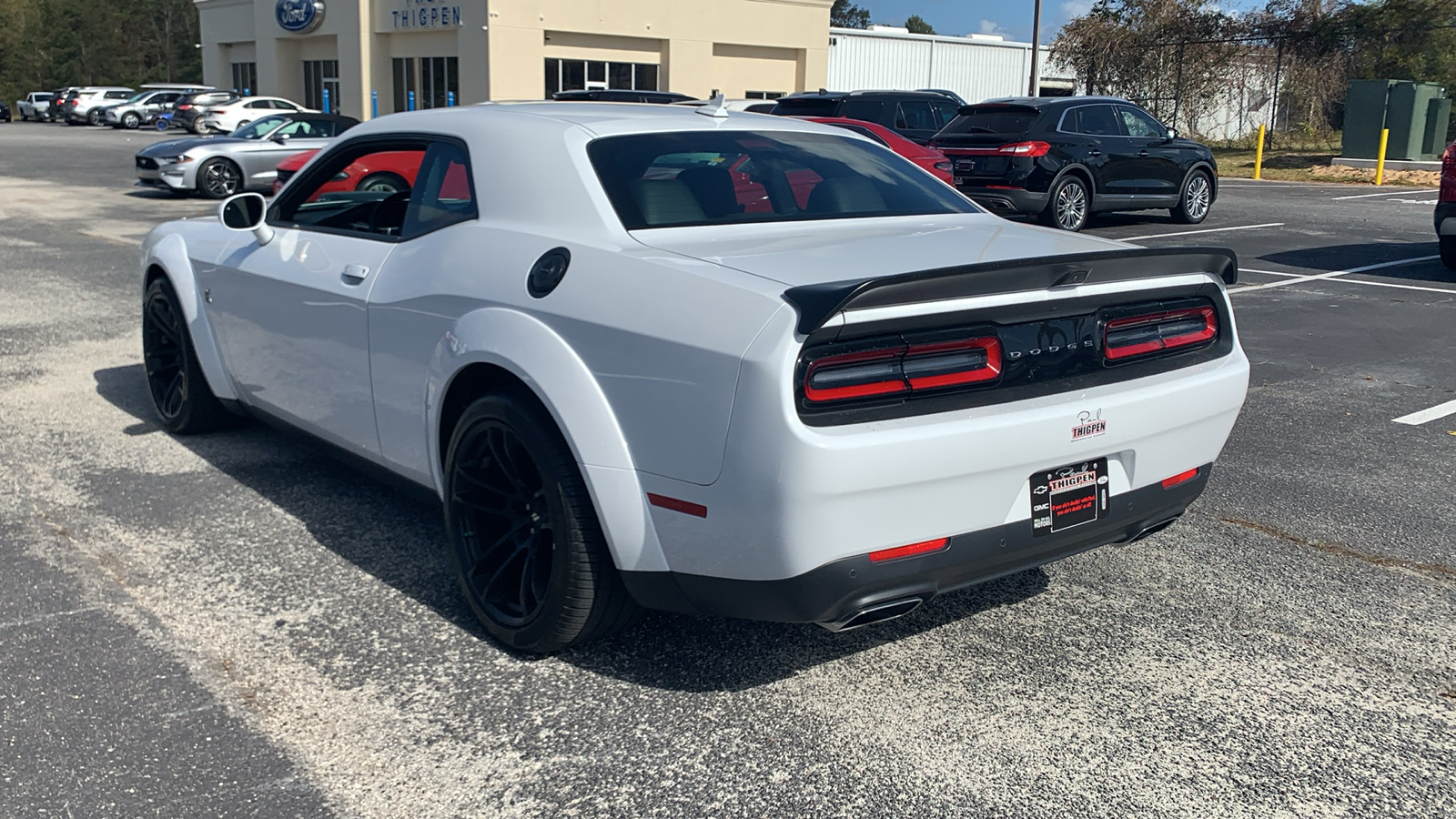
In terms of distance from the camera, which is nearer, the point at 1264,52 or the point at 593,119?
the point at 593,119

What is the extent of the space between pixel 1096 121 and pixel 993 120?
1.37m

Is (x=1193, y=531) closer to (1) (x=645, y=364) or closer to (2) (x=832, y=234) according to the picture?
(2) (x=832, y=234)

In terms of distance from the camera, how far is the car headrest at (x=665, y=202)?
3.73m

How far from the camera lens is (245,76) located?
5447 centimetres

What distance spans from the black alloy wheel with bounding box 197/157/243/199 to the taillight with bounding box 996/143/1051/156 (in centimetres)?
1167

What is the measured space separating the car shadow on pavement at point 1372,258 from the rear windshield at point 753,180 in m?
9.39

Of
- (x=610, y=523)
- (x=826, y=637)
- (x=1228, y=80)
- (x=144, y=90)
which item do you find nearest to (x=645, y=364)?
(x=610, y=523)

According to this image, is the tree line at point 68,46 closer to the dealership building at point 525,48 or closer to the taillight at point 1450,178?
the dealership building at point 525,48

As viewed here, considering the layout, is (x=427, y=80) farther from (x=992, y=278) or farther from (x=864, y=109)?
(x=992, y=278)

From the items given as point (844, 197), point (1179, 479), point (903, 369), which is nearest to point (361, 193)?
point (844, 197)

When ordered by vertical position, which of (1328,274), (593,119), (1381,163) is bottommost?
(1328,274)

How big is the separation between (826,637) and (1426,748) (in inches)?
61.4

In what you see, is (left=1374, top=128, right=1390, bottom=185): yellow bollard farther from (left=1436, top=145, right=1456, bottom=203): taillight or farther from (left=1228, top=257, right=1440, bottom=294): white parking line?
(left=1436, top=145, right=1456, bottom=203): taillight

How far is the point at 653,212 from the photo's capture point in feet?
12.2
